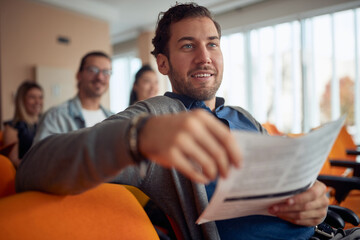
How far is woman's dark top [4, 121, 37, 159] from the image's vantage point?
9.01 feet

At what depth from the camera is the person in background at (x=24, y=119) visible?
2816 millimetres

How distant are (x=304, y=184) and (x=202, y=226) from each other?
0.36 meters

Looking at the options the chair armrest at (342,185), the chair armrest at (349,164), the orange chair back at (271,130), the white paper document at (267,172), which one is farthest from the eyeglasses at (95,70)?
the chair armrest at (349,164)

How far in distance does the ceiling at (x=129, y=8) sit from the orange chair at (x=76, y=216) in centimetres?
497

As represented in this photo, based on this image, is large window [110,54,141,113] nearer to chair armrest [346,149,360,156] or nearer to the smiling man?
chair armrest [346,149,360,156]

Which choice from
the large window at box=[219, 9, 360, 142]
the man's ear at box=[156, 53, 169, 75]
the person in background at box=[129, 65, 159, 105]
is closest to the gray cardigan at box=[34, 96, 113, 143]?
the person in background at box=[129, 65, 159, 105]

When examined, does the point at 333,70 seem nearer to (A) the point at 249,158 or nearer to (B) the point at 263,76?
(B) the point at 263,76

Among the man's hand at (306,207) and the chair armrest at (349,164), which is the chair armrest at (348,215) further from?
the chair armrest at (349,164)

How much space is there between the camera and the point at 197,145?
43cm

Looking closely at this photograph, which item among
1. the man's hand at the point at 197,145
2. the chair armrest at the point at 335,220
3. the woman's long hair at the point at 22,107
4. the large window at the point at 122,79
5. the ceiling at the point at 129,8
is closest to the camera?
the man's hand at the point at 197,145

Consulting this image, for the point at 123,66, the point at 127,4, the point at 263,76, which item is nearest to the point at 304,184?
the point at 263,76

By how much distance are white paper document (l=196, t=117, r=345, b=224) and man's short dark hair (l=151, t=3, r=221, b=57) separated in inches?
31.6

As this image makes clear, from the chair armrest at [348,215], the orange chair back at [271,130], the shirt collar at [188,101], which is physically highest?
the shirt collar at [188,101]

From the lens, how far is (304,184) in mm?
675
